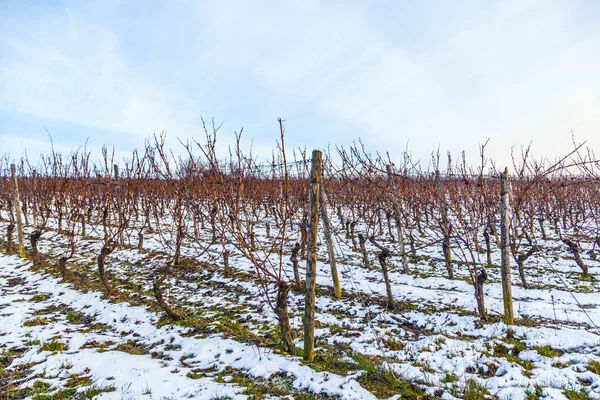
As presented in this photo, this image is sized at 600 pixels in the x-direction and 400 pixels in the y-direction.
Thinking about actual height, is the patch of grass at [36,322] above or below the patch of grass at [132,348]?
above

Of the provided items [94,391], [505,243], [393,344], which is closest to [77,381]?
[94,391]

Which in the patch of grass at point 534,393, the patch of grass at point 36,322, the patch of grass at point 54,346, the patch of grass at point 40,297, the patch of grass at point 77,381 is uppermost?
the patch of grass at point 40,297

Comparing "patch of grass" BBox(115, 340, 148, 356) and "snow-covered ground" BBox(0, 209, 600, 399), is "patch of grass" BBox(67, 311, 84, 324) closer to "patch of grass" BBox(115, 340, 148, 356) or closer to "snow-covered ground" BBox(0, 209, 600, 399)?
"snow-covered ground" BBox(0, 209, 600, 399)

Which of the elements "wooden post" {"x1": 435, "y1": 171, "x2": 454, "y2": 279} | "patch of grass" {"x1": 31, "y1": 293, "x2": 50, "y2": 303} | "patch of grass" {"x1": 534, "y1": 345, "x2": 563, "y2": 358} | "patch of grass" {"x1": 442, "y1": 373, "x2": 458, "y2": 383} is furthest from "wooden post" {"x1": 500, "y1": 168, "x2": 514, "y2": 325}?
"patch of grass" {"x1": 31, "y1": 293, "x2": 50, "y2": 303}

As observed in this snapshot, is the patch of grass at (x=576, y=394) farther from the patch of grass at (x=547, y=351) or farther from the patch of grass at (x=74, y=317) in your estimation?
the patch of grass at (x=74, y=317)

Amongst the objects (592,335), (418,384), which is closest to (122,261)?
(418,384)

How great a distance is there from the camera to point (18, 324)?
15.4ft

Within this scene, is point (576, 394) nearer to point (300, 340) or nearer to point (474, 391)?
point (474, 391)

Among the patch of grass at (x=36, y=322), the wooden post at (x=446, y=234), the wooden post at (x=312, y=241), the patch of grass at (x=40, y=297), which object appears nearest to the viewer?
the wooden post at (x=312, y=241)

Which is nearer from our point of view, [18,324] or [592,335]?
[592,335]

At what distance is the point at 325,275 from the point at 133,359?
4.44 meters

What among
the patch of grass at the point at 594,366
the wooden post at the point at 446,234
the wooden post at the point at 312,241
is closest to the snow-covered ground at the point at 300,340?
the patch of grass at the point at 594,366

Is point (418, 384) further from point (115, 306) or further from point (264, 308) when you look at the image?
point (115, 306)

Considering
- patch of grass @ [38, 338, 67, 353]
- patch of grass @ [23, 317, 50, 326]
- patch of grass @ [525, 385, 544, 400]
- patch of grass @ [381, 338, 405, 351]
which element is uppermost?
A: patch of grass @ [23, 317, 50, 326]
